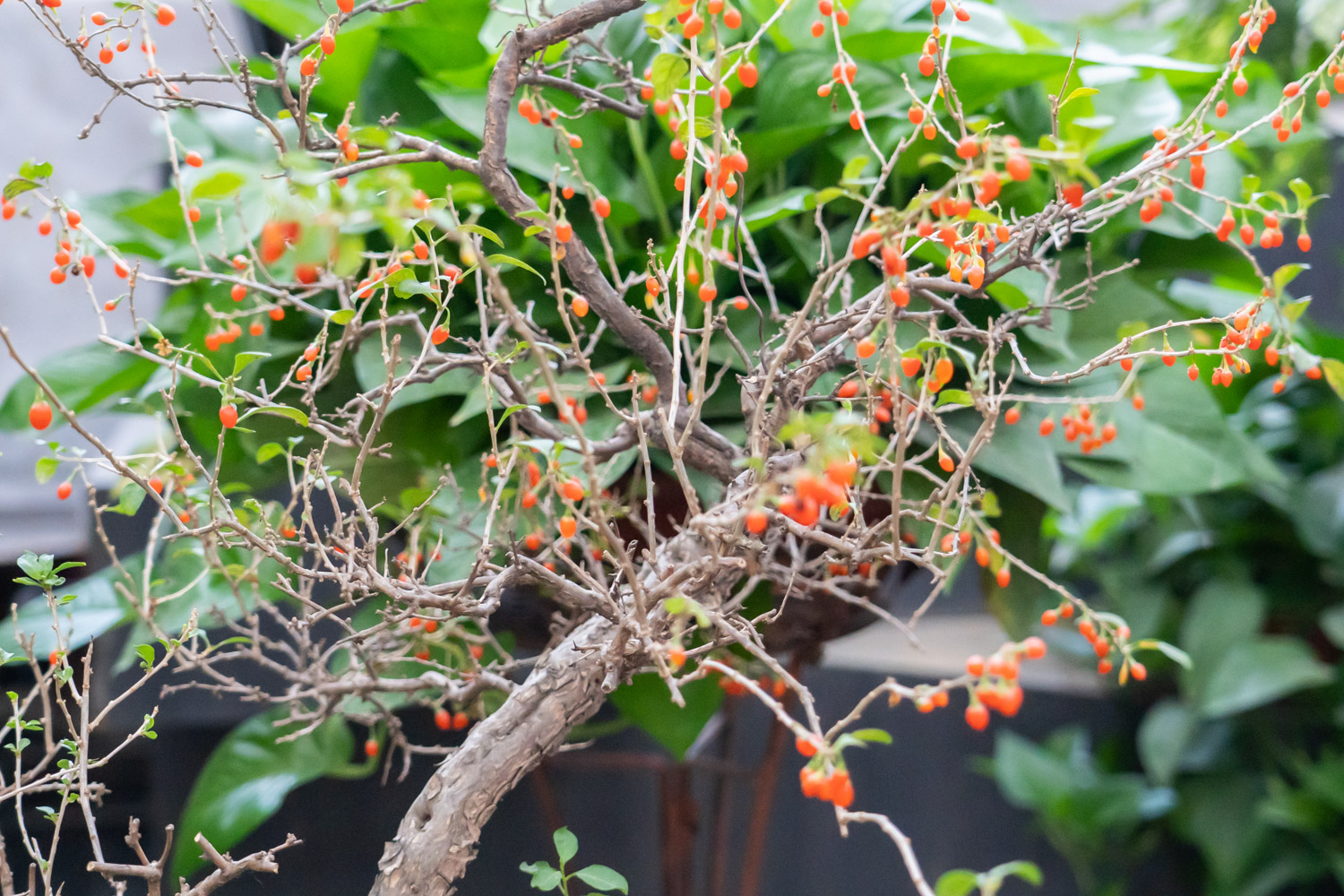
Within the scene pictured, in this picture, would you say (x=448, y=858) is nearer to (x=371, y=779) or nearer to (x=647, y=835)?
(x=371, y=779)

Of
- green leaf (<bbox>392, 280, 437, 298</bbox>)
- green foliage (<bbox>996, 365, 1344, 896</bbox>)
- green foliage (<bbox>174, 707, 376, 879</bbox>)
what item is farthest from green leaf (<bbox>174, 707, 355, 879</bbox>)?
green foliage (<bbox>996, 365, 1344, 896</bbox>)

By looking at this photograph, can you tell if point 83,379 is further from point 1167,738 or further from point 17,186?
point 1167,738

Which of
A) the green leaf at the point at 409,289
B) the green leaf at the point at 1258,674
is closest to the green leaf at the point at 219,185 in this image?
the green leaf at the point at 409,289

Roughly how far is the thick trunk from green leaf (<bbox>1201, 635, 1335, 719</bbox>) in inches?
30.5

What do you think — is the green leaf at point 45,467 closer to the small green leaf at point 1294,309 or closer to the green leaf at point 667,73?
the green leaf at point 667,73

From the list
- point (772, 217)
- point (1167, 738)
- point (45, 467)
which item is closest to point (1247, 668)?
point (1167, 738)

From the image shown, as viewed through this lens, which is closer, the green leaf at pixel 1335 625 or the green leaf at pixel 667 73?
the green leaf at pixel 667 73

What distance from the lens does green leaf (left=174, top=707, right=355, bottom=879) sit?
57cm

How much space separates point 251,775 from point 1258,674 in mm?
896

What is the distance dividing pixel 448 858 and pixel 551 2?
0.46 m

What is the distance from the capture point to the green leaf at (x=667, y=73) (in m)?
0.30

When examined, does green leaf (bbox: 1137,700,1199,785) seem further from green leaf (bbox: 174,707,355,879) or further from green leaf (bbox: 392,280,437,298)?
green leaf (bbox: 392,280,437,298)

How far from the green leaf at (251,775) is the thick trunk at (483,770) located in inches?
10.7

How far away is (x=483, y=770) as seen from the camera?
0.35 meters
